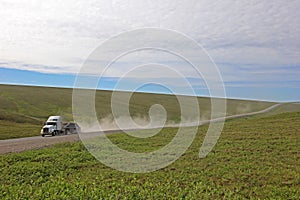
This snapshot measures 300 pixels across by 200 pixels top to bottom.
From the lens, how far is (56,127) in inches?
1879

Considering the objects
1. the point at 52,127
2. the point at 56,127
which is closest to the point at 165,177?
the point at 52,127

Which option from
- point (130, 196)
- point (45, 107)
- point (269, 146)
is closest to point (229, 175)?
point (130, 196)

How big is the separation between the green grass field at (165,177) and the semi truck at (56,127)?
20012 mm

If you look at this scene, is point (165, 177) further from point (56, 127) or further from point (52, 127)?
point (56, 127)

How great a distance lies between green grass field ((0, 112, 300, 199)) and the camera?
48.0ft

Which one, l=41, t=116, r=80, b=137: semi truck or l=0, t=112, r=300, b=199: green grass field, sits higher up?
l=41, t=116, r=80, b=137: semi truck

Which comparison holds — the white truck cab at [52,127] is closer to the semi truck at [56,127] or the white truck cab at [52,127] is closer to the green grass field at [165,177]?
the semi truck at [56,127]

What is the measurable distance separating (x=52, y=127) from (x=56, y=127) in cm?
145

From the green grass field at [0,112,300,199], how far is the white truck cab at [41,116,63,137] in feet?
65.5

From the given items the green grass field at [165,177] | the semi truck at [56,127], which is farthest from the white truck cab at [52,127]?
the green grass field at [165,177]

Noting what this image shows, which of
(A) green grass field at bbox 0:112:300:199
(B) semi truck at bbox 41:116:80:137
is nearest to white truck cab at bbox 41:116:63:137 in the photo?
(B) semi truck at bbox 41:116:80:137

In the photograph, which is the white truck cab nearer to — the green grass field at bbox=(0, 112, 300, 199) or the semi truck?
the semi truck

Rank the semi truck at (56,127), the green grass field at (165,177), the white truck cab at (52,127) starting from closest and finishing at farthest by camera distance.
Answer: the green grass field at (165,177)
the white truck cab at (52,127)
the semi truck at (56,127)

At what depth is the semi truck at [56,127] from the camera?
4528 centimetres
